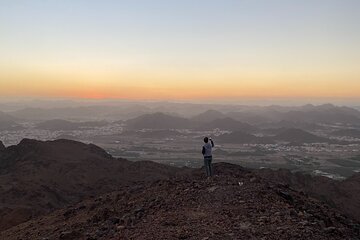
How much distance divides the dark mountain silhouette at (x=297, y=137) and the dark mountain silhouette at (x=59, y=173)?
81455 mm

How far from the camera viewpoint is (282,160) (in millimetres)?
81562

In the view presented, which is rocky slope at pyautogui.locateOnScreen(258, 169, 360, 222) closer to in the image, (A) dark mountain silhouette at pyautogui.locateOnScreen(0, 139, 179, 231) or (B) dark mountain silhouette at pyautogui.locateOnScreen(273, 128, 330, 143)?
(A) dark mountain silhouette at pyautogui.locateOnScreen(0, 139, 179, 231)

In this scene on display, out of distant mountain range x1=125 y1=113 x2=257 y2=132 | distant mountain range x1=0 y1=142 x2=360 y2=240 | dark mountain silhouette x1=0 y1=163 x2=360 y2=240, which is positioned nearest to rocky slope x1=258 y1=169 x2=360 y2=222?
distant mountain range x1=0 y1=142 x2=360 y2=240

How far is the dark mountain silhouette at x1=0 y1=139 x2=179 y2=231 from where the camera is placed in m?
30.2

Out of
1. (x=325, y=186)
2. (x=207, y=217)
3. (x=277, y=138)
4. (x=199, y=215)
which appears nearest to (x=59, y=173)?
(x=325, y=186)

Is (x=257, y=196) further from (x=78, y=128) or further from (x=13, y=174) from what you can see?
(x=78, y=128)

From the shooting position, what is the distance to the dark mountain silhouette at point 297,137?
11569 centimetres

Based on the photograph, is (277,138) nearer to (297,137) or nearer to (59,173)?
(297,137)

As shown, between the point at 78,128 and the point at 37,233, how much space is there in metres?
137

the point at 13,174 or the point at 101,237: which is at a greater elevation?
the point at 101,237

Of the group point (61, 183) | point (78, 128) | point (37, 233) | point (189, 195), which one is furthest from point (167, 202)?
point (78, 128)

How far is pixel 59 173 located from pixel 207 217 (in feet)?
97.6

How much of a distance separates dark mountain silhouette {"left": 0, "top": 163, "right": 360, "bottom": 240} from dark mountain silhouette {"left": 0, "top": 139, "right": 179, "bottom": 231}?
16603mm

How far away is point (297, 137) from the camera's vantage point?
119 m
